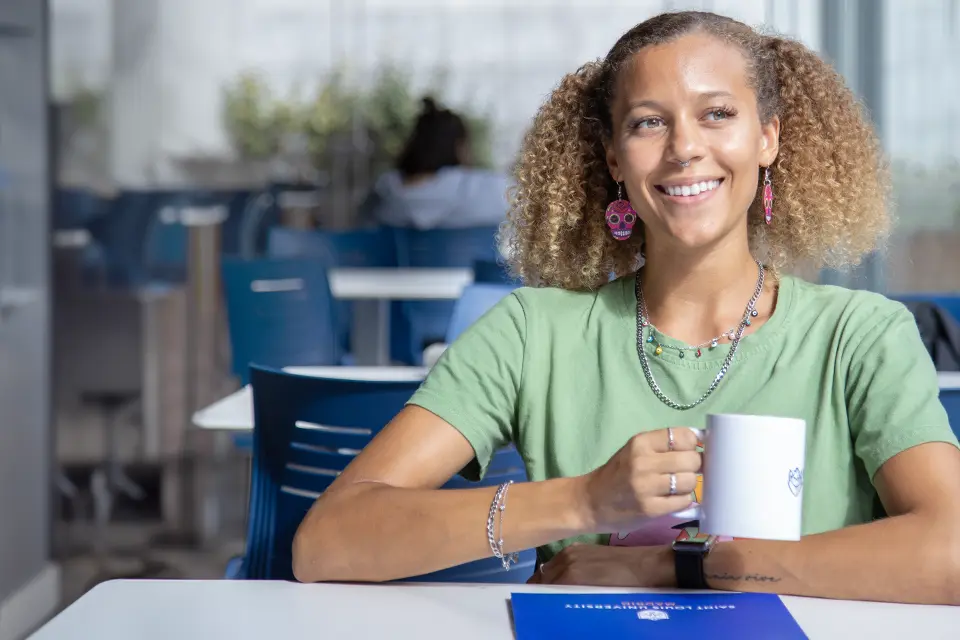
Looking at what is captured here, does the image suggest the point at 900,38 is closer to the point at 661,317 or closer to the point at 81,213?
the point at 661,317

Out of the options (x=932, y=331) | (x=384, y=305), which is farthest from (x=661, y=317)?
(x=384, y=305)

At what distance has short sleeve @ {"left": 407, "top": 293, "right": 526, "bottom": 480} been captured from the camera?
4.89 ft

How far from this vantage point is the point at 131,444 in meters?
5.52

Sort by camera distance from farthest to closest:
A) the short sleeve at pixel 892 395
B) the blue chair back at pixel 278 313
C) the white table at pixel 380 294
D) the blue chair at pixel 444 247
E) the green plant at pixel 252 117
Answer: the green plant at pixel 252 117, the blue chair at pixel 444 247, the white table at pixel 380 294, the blue chair back at pixel 278 313, the short sleeve at pixel 892 395

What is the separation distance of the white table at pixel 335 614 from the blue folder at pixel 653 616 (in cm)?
2

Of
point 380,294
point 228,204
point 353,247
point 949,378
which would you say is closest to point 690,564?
point 949,378

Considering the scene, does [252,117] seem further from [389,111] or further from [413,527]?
[413,527]

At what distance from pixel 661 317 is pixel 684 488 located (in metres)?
0.51

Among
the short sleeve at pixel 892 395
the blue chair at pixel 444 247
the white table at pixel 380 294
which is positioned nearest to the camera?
the short sleeve at pixel 892 395

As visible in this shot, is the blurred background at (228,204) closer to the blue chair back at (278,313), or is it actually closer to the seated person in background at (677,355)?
the blue chair back at (278,313)

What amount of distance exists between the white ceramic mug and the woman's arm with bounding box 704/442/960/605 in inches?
8.4

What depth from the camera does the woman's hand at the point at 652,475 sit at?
109 centimetres

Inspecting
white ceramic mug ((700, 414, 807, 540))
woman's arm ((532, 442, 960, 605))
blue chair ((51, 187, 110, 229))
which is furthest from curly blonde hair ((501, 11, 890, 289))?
blue chair ((51, 187, 110, 229))

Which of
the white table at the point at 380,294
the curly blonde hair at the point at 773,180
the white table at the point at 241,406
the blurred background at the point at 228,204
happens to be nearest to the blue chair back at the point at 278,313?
the blurred background at the point at 228,204
